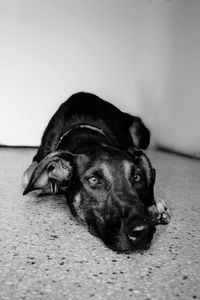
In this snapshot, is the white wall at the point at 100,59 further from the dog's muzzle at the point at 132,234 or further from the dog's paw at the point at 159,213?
the dog's muzzle at the point at 132,234

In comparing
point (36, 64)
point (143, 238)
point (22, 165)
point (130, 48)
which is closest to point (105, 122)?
point (22, 165)

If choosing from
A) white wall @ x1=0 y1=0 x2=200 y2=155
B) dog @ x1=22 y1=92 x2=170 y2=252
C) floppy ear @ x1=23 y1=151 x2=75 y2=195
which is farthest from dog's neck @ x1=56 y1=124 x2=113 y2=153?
white wall @ x1=0 y1=0 x2=200 y2=155

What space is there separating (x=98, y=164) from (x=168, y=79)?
336cm

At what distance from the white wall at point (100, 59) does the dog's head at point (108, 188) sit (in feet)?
→ 8.81

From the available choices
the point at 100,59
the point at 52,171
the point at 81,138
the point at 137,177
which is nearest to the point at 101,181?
the point at 137,177

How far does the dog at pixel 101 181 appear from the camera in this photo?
1.72 metres

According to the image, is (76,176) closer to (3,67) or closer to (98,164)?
(98,164)

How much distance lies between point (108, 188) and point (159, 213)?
0.45 m

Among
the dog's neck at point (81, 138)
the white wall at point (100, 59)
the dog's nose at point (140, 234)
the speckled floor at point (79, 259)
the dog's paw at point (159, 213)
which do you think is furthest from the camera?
the white wall at point (100, 59)

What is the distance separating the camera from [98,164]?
2.09 meters

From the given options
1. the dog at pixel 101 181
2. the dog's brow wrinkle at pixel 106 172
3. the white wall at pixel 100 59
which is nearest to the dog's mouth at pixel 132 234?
the dog at pixel 101 181

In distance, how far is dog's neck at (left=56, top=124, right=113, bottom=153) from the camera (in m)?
2.50

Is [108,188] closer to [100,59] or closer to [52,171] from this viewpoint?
[52,171]

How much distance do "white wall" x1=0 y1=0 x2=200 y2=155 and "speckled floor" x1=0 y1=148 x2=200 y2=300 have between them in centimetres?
245
